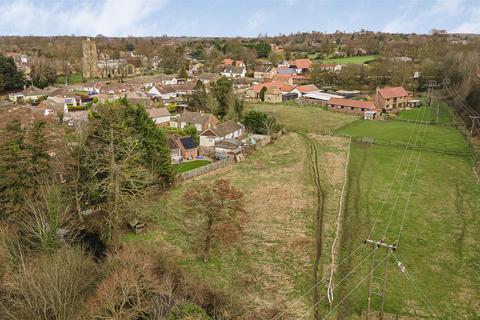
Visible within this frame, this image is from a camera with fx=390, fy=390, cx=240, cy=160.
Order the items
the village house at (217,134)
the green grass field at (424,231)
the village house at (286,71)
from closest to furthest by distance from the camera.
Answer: the green grass field at (424,231), the village house at (217,134), the village house at (286,71)

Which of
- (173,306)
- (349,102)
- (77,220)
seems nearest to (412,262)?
(173,306)

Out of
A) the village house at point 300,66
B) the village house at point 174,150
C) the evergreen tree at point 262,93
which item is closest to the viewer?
the village house at point 174,150

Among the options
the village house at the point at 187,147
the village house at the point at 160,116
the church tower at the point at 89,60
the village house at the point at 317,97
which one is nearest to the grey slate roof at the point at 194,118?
the village house at the point at 160,116

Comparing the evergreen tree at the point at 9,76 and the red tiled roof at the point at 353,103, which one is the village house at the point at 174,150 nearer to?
the red tiled roof at the point at 353,103

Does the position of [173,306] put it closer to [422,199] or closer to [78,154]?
[78,154]

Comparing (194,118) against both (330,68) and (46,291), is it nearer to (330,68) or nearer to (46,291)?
(46,291)

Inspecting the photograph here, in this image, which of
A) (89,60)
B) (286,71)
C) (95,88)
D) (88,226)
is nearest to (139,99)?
(95,88)
